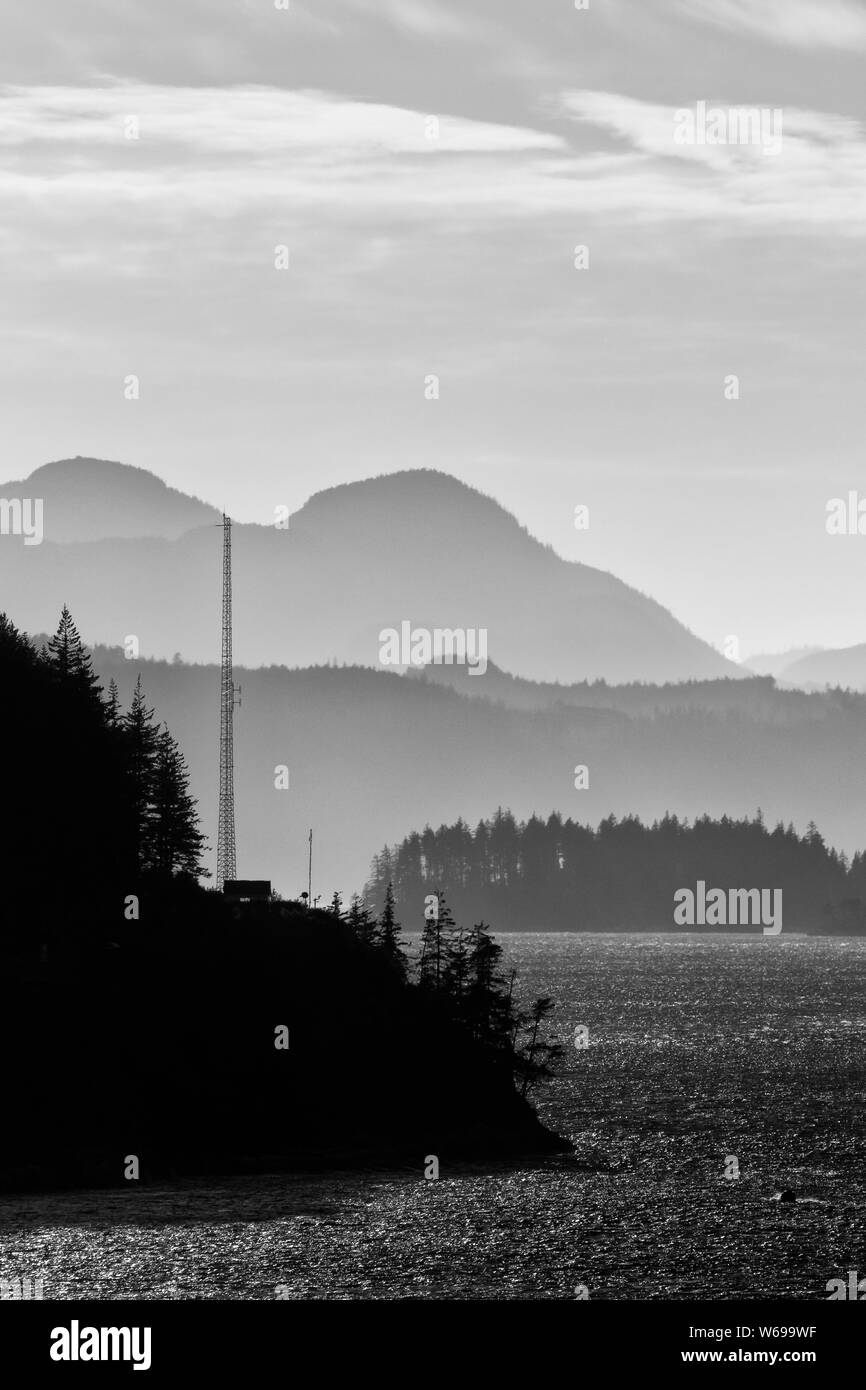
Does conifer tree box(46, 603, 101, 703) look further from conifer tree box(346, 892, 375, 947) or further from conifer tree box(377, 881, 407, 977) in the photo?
conifer tree box(377, 881, 407, 977)

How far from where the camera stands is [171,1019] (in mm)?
108750

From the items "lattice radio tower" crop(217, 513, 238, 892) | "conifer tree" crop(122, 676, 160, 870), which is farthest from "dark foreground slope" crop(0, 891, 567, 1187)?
"conifer tree" crop(122, 676, 160, 870)

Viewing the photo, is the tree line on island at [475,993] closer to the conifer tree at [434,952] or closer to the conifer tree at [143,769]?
the conifer tree at [434,952]

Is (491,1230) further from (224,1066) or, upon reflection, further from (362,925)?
(362,925)

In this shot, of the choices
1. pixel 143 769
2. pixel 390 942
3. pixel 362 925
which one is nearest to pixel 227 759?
pixel 143 769

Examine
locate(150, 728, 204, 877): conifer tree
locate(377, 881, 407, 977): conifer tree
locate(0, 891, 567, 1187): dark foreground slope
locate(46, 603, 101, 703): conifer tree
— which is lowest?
locate(0, 891, 567, 1187): dark foreground slope

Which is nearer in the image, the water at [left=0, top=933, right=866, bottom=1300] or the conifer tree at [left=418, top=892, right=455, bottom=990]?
the water at [left=0, top=933, right=866, bottom=1300]

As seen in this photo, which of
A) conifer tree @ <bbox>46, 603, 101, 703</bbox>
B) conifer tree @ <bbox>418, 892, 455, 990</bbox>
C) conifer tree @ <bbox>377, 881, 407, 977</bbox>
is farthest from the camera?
conifer tree @ <bbox>418, 892, 455, 990</bbox>

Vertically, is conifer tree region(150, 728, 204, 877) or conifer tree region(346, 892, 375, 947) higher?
conifer tree region(150, 728, 204, 877)

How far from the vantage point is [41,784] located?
11488 centimetres

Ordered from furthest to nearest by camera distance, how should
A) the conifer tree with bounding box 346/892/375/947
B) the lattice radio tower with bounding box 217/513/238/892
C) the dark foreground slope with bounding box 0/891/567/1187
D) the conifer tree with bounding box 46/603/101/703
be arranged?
the conifer tree with bounding box 346/892/375/947, the conifer tree with bounding box 46/603/101/703, the lattice radio tower with bounding box 217/513/238/892, the dark foreground slope with bounding box 0/891/567/1187

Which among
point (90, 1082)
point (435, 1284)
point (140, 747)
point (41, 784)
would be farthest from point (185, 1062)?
point (140, 747)

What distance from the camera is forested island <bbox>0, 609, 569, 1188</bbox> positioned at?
9944cm

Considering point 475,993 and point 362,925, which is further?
point 362,925
